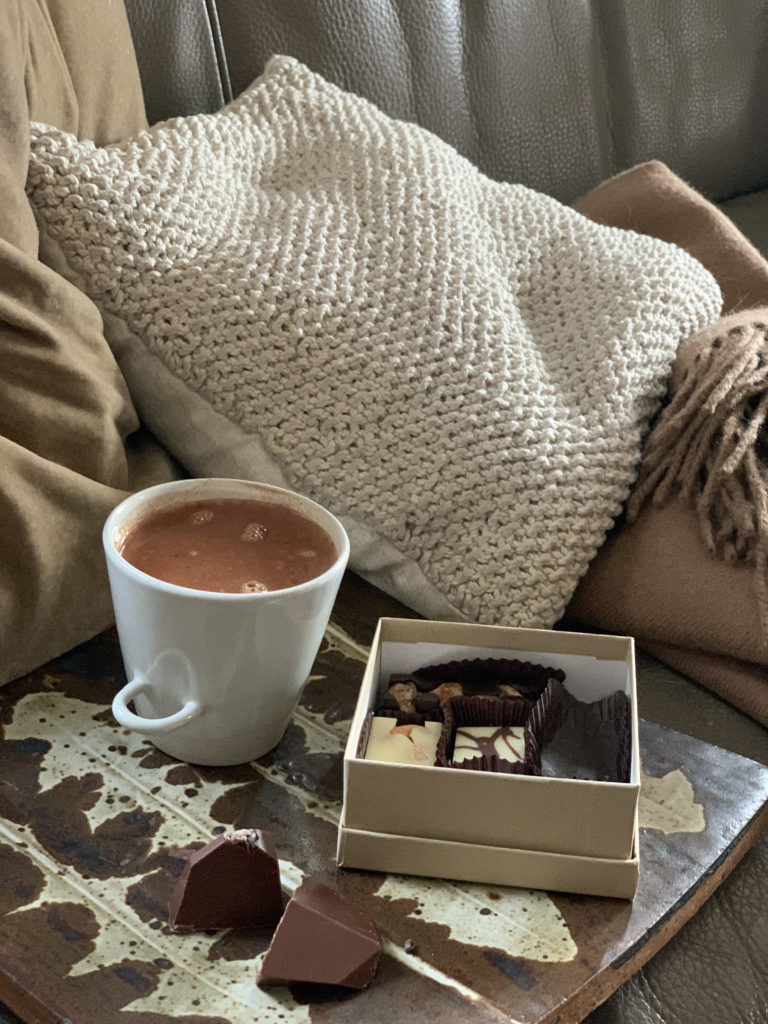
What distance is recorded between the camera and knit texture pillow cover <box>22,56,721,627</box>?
2.26 ft

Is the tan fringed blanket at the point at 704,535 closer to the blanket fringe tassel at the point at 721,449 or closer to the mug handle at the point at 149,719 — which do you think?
the blanket fringe tassel at the point at 721,449

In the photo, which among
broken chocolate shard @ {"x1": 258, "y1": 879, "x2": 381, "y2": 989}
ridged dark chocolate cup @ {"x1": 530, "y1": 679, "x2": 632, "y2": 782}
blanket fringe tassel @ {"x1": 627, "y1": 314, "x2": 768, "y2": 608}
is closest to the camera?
broken chocolate shard @ {"x1": 258, "y1": 879, "x2": 381, "y2": 989}

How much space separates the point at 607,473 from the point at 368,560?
0.17 m

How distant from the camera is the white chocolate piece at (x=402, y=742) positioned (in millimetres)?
543

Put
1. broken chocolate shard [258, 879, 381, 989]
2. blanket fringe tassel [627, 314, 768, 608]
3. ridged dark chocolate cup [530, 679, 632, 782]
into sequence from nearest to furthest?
1. broken chocolate shard [258, 879, 381, 989]
2. ridged dark chocolate cup [530, 679, 632, 782]
3. blanket fringe tassel [627, 314, 768, 608]

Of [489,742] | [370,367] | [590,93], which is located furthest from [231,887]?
[590,93]

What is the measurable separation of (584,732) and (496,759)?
7 cm

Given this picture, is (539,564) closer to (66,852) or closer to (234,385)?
(234,385)

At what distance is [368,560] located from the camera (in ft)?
2.39

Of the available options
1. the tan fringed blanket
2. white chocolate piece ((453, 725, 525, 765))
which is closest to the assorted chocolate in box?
white chocolate piece ((453, 725, 525, 765))

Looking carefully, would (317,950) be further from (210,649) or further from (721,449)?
(721,449)

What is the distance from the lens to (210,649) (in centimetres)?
52

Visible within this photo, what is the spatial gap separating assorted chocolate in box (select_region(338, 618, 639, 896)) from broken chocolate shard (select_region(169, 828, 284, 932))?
0.17 feet

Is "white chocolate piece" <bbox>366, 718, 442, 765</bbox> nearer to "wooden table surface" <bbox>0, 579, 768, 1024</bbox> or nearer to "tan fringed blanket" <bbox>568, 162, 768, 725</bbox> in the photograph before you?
"wooden table surface" <bbox>0, 579, 768, 1024</bbox>
